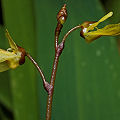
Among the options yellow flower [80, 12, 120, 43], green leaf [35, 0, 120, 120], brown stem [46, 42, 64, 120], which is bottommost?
green leaf [35, 0, 120, 120]

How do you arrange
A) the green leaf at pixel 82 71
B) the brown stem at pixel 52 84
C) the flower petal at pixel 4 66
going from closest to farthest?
the brown stem at pixel 52 84 < the flower petal at pixel 4 66 < the green leaf at pixel 82 71

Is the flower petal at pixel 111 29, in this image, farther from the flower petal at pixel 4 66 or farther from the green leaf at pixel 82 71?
the green leaf at pixel 82 71

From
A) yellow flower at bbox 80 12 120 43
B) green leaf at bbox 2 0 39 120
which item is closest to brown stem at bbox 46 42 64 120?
yellow flower at bbox 80 12 120 43

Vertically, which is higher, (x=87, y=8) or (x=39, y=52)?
(x=87, y=8)

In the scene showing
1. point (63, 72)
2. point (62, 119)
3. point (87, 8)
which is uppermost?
point (87, 8)

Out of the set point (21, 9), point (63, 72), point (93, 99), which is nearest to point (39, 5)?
point (21, 9)

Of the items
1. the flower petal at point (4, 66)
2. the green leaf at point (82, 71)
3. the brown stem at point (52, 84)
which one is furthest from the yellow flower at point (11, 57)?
the green leaf at point (82, 71)

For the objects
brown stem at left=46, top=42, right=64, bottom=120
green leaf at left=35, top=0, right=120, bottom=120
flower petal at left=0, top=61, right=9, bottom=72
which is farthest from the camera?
green leaf at left=35, top=0, right=120, bottom=120

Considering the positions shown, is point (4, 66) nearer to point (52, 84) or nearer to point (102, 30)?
point (52, 84)

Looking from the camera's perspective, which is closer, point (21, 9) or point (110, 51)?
point (110, 51)

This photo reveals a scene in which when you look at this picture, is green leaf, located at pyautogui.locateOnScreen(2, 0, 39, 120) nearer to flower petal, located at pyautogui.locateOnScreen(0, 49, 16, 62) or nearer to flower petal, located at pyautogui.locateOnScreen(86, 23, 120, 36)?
flower petal, located at pyautogui.locateOnScreen(0, 49, 16, 62)

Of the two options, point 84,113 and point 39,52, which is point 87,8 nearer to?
point 39,52
